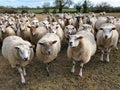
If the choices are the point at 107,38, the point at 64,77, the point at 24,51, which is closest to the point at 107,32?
the point at 107,38

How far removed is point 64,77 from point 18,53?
208 cm

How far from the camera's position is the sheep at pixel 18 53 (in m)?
8.33

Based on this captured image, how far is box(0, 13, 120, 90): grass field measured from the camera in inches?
358

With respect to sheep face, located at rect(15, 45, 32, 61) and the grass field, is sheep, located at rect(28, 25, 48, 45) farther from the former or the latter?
sheep face, located at rect(15, 45, 32, 61)

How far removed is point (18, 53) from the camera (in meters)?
8.66

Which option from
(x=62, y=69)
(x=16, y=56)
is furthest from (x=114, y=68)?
(x=16, y=56)

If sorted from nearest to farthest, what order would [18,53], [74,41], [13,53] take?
[18,53]
[74,41]
[13,53]

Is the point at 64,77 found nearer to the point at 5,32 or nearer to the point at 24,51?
the point at 24,51

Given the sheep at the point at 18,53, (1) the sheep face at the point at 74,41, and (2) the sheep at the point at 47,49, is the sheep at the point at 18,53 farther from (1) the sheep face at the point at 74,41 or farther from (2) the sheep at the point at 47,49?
(1) the sheep face at the point at 74,41

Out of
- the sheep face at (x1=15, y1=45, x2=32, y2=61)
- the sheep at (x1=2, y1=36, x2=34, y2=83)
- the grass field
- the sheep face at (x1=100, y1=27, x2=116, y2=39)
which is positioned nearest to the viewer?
the sheep face at (x1=15, y1=45, x2=32, y2=61)

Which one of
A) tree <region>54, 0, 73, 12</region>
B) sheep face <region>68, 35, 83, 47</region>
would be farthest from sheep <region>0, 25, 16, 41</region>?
tree <region>54, 0, 73, 12</region>

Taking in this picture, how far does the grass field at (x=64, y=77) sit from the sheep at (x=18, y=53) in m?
0.44

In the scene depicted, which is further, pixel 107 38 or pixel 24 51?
pixel 107 38

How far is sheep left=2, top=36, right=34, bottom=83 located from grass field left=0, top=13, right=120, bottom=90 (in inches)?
17.3
